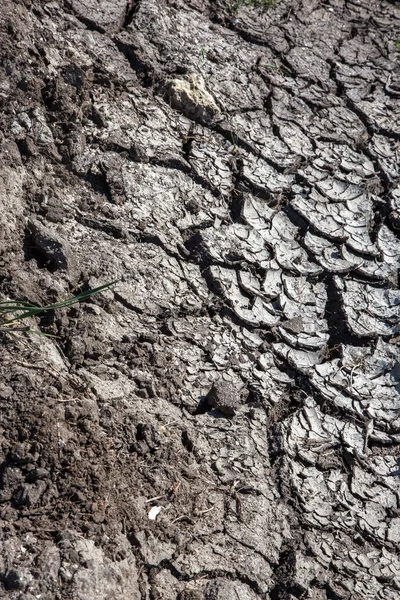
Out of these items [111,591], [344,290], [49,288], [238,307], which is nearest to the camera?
[111,591]

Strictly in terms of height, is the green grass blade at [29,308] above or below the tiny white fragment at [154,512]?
above

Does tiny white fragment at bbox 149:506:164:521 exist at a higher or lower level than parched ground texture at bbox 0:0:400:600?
lower

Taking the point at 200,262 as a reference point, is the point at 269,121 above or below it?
above

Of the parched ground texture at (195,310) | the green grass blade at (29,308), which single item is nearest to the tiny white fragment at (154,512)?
the parched ground texture at (195,310)

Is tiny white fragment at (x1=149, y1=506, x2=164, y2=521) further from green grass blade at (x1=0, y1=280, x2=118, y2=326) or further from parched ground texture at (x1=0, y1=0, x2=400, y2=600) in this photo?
green grass blade at (x1=0, y1=280, x2=118, y2=326)

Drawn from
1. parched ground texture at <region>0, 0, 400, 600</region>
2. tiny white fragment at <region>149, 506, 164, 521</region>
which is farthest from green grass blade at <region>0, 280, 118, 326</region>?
tiny white fragment at <region>149, 506, 164, 521</region>

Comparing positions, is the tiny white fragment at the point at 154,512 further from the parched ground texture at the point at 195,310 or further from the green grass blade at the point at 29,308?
the green grass blade at the point at 29,308

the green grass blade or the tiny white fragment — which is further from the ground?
the green grass blade

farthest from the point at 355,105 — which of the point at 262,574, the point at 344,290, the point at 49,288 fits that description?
the point at 262,574

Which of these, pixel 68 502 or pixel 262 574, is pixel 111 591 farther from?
pixel 262 574
